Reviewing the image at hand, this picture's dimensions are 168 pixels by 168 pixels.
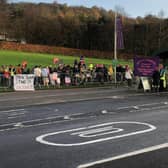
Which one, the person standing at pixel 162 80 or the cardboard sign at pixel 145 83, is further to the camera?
the cardboard sign at pixel 145 83

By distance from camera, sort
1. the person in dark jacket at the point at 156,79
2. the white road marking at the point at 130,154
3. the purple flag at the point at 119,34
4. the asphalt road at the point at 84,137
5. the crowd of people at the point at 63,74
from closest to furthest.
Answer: the white road marking at the point at 130,154, the asphalt road at the point at 84,137, the person in dark jacket at the point at 156,79, the crowd of people at the point at 63,74, the purple flag at the point at 119,34

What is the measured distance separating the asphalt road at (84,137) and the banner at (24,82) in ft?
33.6

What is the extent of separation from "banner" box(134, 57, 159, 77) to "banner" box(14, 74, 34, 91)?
686 cm

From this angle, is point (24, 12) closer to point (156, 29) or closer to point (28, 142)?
point (156, 29)

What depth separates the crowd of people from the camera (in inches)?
1096

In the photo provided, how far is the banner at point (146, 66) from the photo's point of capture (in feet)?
89.2

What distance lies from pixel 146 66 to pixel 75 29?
91.7 metres

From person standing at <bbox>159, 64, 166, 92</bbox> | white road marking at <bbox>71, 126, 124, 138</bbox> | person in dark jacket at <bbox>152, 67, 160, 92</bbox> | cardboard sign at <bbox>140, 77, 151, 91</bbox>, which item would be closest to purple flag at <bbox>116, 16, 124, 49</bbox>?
cardboard sign at <bbox>140, 77, 151, 91</bbox>

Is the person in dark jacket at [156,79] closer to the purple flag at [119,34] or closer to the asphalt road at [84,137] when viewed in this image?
the purple flag at [119,34]

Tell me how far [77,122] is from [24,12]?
4081 inches

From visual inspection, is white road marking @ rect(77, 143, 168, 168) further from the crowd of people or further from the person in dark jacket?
the crowd of people

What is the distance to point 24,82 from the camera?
2738 centimetres

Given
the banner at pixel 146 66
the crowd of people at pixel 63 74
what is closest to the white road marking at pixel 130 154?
the banner at pixel 146 66

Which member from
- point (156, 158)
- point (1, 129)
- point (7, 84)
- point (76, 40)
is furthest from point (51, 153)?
point (76, 40)
